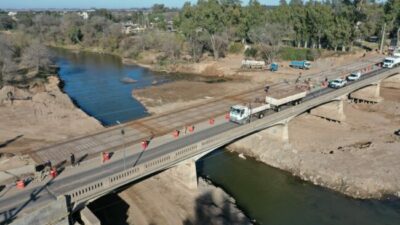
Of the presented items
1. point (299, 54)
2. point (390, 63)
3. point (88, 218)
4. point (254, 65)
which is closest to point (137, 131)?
point (88, 218)

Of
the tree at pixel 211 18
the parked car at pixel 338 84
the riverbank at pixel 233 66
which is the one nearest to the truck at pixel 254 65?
the riverbank at pixel 233 66

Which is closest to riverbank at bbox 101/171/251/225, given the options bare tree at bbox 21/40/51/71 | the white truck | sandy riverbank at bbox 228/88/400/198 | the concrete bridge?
the concrete bridge

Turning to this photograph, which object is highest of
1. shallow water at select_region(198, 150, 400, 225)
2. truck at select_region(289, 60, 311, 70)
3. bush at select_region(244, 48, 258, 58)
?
bush at select_region(244, 48, 258, 58)

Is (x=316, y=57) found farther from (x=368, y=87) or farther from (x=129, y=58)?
(x=129, y=58)

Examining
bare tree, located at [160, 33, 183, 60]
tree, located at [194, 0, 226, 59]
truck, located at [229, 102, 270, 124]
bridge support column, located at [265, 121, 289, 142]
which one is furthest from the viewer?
bare tree, located at [160, 33, 183, 60]

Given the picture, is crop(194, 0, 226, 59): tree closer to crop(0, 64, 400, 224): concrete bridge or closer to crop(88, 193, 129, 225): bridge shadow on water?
crop(0, 64, 400, 224): concrete bridge

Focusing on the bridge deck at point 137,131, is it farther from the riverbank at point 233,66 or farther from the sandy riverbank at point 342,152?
the riverbank at point 233,66

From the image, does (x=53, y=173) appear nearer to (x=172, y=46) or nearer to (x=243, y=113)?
(x=243, y=113)

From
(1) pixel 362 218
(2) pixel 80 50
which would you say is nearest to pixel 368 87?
(1) pixel 362 218
